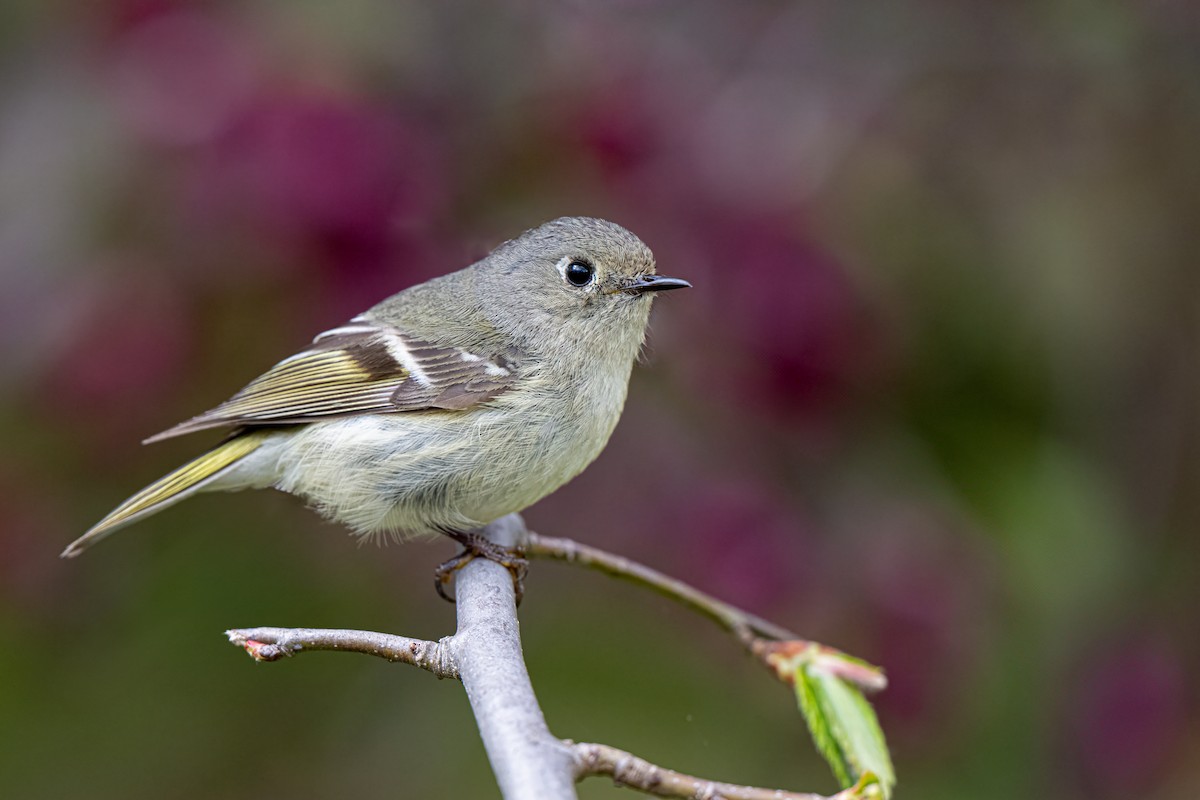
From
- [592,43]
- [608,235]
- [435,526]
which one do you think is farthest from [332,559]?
[592,43]

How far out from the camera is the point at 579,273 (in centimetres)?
230

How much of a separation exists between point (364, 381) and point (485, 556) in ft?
1.53

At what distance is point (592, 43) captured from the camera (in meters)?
2.39

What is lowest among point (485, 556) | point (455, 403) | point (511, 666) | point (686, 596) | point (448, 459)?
point (511, 666)

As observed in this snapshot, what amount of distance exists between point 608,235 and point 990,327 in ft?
3.51

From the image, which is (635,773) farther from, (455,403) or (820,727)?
(455,403)

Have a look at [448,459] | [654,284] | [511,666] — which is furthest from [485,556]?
[511,666]

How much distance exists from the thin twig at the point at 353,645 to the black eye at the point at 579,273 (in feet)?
3.54

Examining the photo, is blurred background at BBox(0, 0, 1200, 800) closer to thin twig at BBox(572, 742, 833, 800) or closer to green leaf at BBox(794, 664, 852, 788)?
green leaf at BBox(794, 664, 852, 788)

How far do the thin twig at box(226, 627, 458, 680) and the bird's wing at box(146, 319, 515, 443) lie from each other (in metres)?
0.89

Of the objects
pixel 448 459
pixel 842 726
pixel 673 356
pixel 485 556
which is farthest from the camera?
pixel 673 356

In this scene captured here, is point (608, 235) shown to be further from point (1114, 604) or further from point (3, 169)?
point (1114, 604)

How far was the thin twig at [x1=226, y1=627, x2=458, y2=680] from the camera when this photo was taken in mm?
1285

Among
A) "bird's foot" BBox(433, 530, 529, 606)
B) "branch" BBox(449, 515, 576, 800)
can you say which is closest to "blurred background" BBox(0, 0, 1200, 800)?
"bird's foot" BBox(433, 530, 529, 606)
